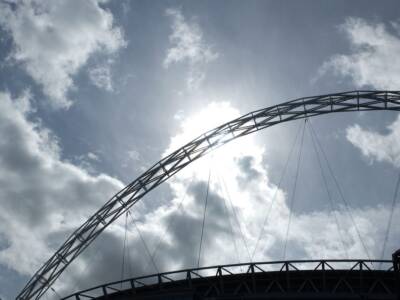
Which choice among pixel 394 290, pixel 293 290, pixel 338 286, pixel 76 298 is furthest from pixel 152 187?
pixel 394 290

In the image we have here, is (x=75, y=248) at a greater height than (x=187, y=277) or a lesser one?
greater

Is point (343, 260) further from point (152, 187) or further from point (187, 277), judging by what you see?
point (152, 187)

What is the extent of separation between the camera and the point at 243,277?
35.3 metres

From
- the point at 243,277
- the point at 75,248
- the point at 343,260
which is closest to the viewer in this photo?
the point at 343,260

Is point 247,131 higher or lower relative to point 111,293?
higher

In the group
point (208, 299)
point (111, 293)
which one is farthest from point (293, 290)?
point (111, 293)

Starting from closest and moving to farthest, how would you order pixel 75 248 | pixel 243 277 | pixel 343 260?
1. pixel 343 260
2. pixel 243 277
3. pixel 75 248

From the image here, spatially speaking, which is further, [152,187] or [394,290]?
[152,187]

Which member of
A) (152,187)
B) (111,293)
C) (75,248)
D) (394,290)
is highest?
(152,187)

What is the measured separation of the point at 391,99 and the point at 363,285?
1665cm

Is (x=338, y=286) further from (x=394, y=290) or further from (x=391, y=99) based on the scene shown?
(x=391, y=99)

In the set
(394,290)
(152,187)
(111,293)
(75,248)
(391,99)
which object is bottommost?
(394,290)

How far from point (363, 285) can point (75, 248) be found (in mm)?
24464

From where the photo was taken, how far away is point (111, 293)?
37156 millimetres
